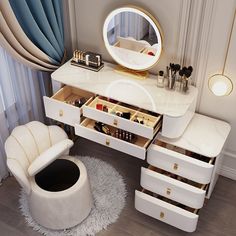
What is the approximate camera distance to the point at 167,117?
2.41 meters

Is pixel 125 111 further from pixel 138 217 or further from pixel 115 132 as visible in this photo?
pixel 138 217

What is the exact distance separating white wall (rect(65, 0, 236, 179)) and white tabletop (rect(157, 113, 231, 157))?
0.09 meters

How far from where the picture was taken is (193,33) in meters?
2.51

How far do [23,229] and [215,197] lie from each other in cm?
143

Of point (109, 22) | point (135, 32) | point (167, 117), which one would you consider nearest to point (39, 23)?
point (109, 22)

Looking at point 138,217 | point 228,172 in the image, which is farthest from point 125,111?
point 228,172

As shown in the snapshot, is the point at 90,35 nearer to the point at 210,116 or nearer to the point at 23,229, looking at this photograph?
the point at 210,116

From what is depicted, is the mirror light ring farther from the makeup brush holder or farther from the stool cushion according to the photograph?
the stool cushion

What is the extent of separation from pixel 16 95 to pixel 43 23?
63 cm

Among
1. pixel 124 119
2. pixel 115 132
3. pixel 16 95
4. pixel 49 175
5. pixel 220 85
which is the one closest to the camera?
pixel 124 119

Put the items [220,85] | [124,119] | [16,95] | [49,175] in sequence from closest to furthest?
1. [124,119]
2. [220,85]
3. [49,175]
4. [16,95]

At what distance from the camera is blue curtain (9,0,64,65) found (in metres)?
2.53

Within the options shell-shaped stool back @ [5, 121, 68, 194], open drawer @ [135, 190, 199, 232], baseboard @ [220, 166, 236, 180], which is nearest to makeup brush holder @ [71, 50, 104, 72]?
shell-shaped stool back @ [5, 121, 68, 194]

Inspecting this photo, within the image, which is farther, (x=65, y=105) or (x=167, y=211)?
(x=65, y=105)
